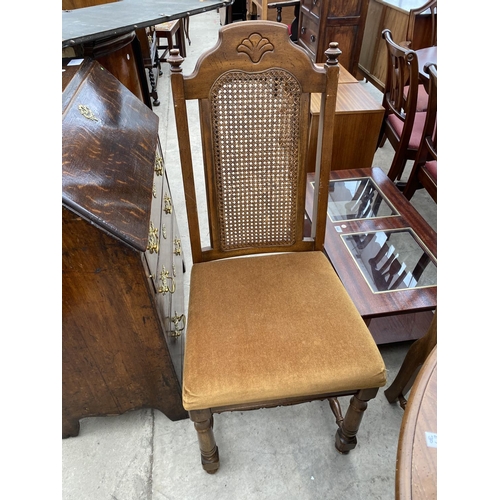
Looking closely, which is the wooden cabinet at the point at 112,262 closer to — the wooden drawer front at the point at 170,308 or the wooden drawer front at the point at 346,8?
the wooden drawer front at the point at 170,308

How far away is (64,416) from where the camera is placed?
4.43 ft

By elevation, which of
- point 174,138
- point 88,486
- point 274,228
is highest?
point 274,228

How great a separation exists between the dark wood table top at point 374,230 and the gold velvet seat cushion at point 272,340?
17 cm

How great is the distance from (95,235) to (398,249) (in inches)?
50.8

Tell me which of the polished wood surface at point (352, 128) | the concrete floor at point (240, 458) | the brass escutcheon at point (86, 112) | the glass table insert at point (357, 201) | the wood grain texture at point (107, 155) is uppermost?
the brass escutcheon at point (86, 112)

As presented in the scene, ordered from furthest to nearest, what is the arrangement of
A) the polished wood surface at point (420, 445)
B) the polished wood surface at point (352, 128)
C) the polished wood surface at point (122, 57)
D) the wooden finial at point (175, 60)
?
the polished wood surface at point (352, 128) < the polished wood surface at point (122, 57) < the wooden finial at point (175, 60) < the polished wood surface at point (420, 445)

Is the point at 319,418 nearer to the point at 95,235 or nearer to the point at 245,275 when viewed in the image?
the point at 245,275

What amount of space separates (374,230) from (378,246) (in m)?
0.09

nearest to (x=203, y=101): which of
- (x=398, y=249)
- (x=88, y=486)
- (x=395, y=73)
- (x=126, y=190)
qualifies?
(x=126, y=190)

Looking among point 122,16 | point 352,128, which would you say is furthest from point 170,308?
point 352,128

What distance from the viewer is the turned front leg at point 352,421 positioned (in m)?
1.10

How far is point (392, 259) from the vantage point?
157cm

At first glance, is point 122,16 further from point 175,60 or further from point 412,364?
point 412,364

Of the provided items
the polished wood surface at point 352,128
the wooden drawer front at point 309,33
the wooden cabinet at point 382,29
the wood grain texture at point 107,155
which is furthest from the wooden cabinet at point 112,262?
the wooden cabinet at point 382,29
